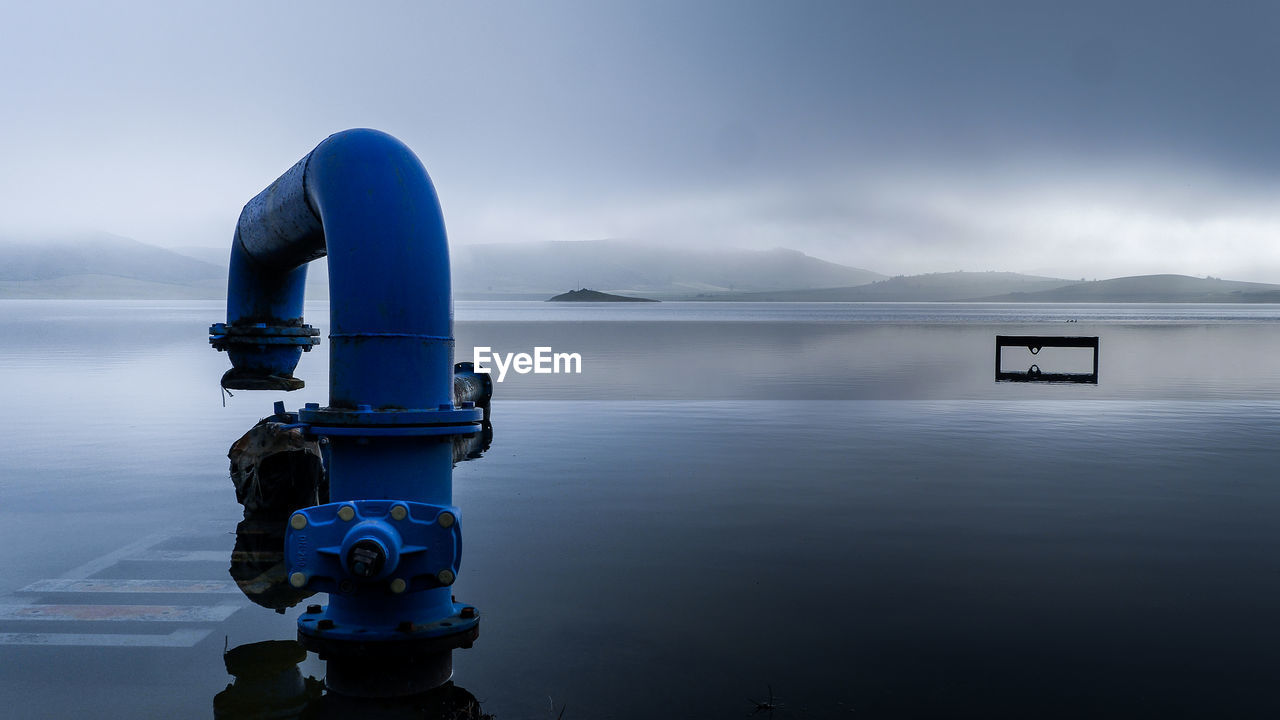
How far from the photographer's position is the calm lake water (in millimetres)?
5855

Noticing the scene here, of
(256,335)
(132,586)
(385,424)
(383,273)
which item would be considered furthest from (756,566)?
(132,586)

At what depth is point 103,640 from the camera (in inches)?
256

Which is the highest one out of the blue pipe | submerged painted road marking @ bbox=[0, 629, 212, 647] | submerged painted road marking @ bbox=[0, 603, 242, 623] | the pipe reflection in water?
the blue pipe

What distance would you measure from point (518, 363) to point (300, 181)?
3152 centimetres

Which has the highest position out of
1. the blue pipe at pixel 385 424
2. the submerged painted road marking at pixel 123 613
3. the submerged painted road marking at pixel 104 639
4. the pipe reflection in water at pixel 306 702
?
the blue pipe at pixel 385 424

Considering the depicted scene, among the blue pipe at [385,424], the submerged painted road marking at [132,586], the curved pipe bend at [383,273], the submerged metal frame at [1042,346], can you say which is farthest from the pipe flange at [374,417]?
the submerged metal frame at [1042,346]

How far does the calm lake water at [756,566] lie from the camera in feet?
19.2

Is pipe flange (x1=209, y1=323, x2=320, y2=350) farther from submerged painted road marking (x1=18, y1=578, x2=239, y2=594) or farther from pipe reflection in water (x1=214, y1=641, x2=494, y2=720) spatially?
pipe reflection in water (x1=214, y1=641, x2=494, y2=720)

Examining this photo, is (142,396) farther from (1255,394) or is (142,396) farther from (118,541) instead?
(1255,394)

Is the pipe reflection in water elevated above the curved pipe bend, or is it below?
below

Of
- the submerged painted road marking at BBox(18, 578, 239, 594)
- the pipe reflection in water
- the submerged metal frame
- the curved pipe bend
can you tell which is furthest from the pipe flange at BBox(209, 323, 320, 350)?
the submerged metal frame

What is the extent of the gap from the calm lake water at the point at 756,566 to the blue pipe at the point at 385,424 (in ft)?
1.99

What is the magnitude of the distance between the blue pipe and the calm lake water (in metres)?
0.61

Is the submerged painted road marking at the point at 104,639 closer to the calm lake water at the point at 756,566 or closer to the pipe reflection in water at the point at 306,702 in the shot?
the calm lake water at the point at 756,566
